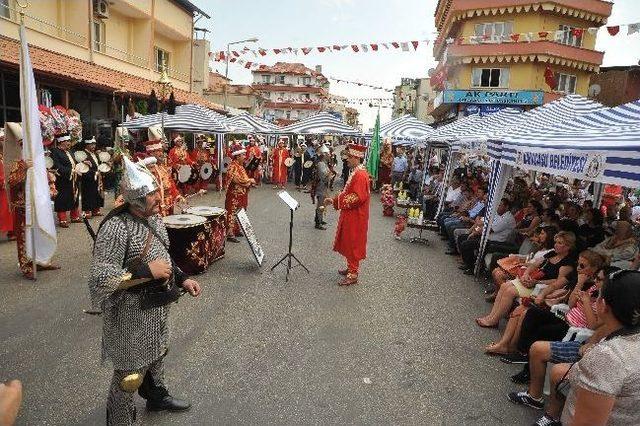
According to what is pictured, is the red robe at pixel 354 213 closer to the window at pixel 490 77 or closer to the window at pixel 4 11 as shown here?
the window at pixel 4 11

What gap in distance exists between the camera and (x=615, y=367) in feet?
6.77

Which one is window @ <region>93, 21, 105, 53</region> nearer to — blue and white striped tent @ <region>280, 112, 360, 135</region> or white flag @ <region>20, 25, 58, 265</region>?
blue and white striped tent @ <region>280, 112, 360, 135</region>

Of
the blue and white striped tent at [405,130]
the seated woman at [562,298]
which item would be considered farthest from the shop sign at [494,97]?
the seated woman at [562,298]

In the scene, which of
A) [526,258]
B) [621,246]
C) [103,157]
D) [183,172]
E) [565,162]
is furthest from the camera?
[183,172]

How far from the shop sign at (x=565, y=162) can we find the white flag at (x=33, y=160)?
20.3 ft

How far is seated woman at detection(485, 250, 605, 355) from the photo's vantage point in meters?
4.44

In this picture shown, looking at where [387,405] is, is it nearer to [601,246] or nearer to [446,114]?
[601,246]

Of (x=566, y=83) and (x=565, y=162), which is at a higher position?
(x=566, y=83)

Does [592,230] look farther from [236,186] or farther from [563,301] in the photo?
[236,186]

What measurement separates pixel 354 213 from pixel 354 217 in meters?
0.06

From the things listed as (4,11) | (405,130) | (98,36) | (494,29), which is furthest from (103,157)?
(494,29)

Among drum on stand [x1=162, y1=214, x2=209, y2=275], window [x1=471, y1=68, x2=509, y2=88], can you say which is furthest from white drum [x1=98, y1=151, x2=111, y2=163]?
window [x1=471, y1=68, x2=509, y2=88]

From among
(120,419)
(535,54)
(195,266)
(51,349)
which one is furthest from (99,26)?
(535,54)

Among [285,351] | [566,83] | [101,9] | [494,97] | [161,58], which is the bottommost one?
[285,351]
